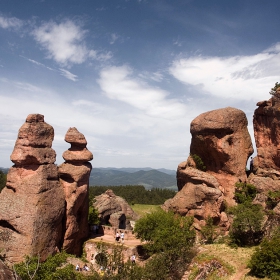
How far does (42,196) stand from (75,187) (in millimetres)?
4781

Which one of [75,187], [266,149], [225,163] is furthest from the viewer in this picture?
[225,163]

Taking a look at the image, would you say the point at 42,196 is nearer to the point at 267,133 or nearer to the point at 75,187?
the point at 75,187

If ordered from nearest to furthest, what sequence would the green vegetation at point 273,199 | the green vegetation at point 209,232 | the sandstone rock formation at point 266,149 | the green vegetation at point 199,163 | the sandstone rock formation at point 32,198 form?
1. the sandstone rock formation at point 32,198
2. the green vegetation at point 209,232
3. the green vegetation at point 273,199
4. the sandstone rock formation at point 266,149
5. the green vegetation at point 199,163

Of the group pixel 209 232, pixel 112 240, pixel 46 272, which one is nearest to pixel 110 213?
pixel 112 240

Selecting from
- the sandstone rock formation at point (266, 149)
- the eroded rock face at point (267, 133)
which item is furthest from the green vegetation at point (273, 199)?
the eroded rock face at point (267, 133)

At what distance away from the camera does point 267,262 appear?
2381 cm

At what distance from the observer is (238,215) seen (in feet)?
109

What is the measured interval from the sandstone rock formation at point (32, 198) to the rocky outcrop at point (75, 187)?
1323 mm

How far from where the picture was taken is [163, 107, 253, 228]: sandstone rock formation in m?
42.2

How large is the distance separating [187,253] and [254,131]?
27.3 metres

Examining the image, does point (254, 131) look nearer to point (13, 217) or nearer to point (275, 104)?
point (275, 104)

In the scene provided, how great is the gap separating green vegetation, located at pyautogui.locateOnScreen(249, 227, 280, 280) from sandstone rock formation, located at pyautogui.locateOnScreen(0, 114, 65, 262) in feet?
Result: 70.2

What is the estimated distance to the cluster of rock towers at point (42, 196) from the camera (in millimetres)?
29922

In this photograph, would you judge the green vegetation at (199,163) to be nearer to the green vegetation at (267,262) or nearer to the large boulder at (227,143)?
the large boulder at (227,143)
